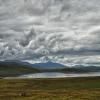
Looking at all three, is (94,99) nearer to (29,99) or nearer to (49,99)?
(49,99)

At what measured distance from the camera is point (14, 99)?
224 ft

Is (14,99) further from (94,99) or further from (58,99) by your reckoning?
(94,99)

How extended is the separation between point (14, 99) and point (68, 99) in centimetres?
1211

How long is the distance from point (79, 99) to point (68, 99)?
2442mm

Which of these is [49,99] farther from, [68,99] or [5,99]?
[5,99]

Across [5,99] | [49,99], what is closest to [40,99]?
[49,99]

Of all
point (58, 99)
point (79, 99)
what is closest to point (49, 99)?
point (58, 99)

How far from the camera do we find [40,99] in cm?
6738

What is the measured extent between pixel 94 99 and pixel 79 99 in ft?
11.3

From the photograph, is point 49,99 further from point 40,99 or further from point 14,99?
point 14,99

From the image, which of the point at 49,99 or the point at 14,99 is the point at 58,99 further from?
the point at 14,99

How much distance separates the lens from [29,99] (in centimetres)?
6900

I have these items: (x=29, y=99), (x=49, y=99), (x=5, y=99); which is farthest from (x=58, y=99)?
(x=5, y=99)

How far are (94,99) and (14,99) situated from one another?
17578mm
